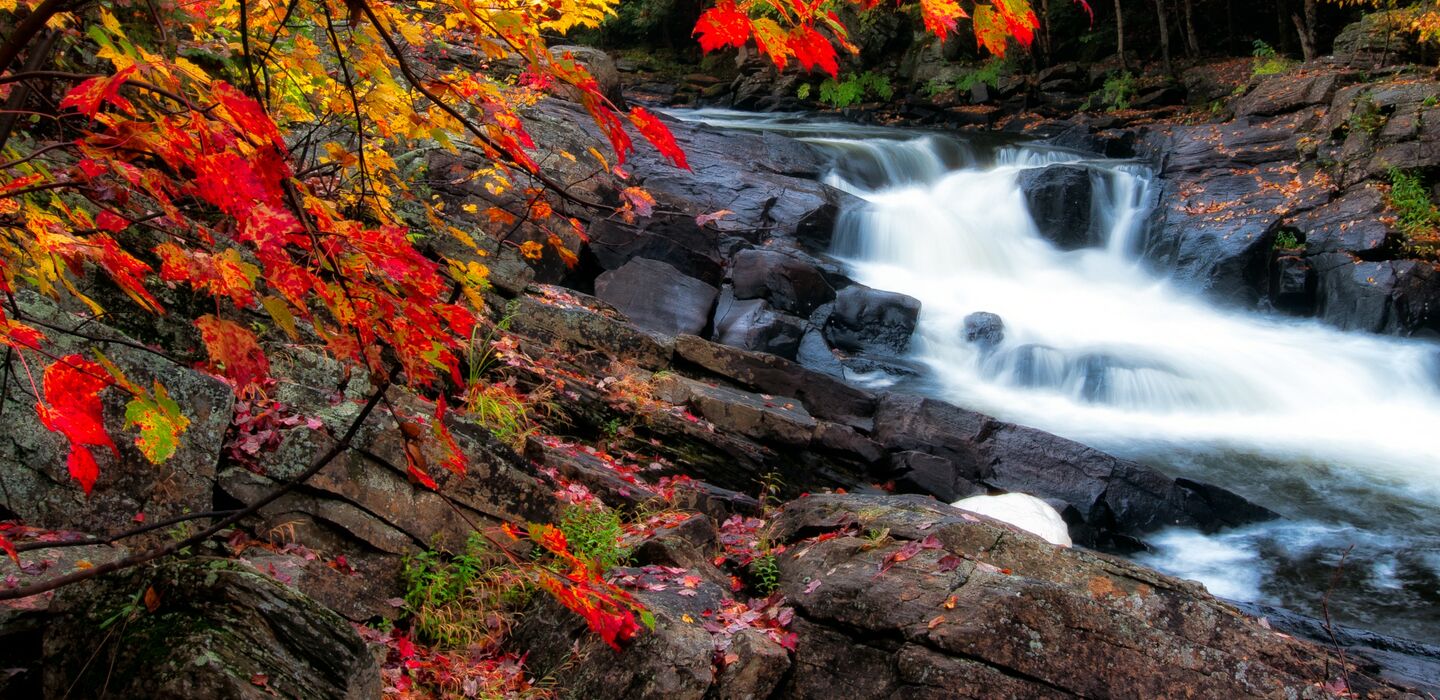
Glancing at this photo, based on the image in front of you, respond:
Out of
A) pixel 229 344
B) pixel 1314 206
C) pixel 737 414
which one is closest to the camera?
pixel 229 344

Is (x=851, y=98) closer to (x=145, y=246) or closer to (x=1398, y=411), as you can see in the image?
(x=1398, y=411)

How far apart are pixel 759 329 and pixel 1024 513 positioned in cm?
512

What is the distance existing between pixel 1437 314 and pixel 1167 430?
5.37m

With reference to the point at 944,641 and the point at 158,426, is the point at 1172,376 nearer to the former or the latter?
the point at 944,641

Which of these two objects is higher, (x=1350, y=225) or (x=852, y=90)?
(x=852, y=90)

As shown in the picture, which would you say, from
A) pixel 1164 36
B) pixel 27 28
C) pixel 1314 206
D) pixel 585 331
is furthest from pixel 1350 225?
pixel 27 28

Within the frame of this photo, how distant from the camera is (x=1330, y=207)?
14539 mm

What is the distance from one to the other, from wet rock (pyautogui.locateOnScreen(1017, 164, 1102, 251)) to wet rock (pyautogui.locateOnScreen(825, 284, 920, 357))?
5.39 metres

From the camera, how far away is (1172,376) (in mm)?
12000

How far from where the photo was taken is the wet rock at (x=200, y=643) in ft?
7.93

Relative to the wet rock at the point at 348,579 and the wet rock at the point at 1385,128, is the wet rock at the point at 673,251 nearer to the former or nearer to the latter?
the wet rock at the point at 348,579

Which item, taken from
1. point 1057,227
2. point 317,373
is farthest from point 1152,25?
point 317,373

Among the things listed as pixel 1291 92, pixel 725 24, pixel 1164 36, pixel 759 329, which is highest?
pixel 1164 36

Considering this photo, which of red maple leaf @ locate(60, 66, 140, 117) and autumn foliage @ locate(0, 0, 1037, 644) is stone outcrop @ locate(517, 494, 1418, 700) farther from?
red maple leaf @ locate(60, 66, 140, 117)
